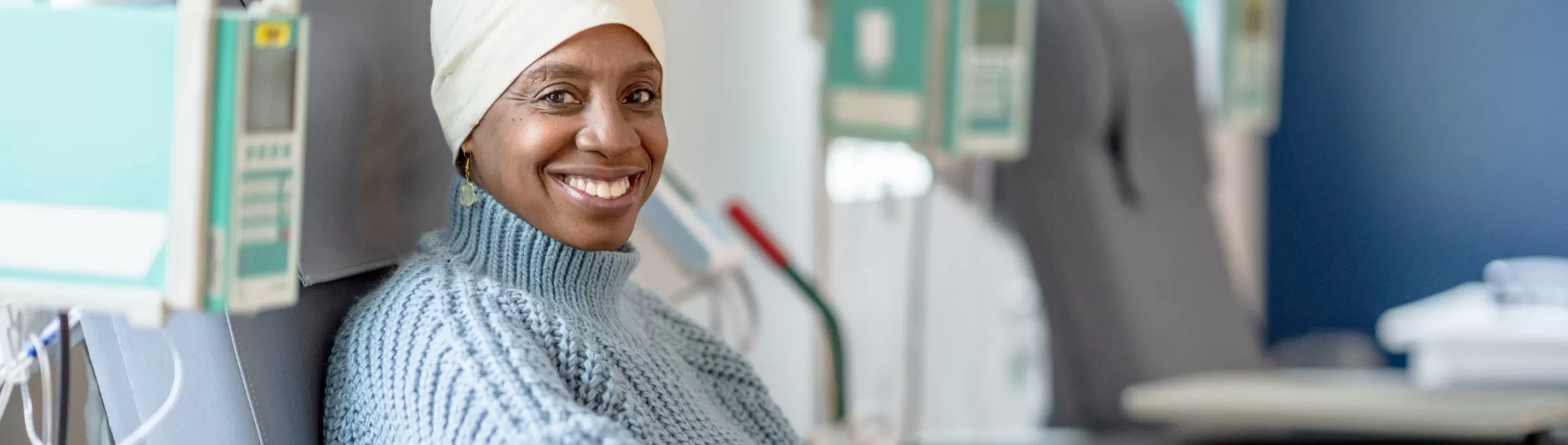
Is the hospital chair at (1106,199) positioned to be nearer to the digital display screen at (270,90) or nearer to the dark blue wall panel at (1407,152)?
the dark blue wall panel at (1407,152)

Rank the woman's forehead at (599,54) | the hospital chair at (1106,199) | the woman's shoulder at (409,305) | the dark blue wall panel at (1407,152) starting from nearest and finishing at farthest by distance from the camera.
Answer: the woman's shoulder at (409,305) < the woman's forehead at (599,54) < the hospital chair at (1106,199) < the dark blue wall panel at (1407,152)

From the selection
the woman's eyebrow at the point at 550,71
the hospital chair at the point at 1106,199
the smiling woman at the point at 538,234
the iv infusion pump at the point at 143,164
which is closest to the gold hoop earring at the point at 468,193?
the smiling woman at the point at 538,234

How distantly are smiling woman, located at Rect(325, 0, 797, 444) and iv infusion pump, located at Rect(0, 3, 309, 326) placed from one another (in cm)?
22

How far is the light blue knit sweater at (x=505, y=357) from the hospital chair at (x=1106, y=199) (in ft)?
3.69

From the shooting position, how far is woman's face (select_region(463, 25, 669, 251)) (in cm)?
123

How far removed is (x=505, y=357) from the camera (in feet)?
3.49

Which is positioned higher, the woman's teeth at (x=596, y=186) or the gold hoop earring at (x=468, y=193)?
the woman's teeth at (x=596, y=186)

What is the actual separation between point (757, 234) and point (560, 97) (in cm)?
70

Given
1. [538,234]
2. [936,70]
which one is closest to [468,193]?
[538,234]

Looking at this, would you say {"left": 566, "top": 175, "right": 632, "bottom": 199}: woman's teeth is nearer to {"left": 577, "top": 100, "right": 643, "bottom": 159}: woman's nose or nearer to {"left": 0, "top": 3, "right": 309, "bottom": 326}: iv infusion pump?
{"left": 577, "top": 100, "right": 643, "bottom": 159}: woman's nose

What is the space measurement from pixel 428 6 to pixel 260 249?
57cm

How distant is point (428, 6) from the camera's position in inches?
56.2

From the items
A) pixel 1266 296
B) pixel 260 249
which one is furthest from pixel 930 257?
pixel 260 249

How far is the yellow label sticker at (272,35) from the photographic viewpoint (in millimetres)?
888
